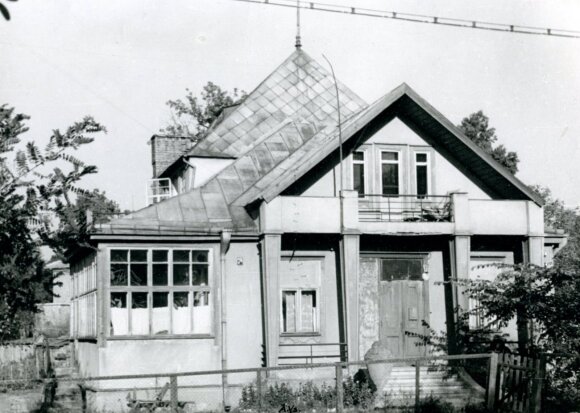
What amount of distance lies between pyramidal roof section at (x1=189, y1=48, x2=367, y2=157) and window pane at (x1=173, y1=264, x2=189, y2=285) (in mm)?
6068

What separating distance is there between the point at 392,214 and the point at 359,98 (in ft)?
23.4

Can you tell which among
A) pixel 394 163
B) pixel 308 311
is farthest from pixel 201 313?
pixel 394 163

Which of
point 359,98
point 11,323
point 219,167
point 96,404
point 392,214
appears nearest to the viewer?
point 11,323

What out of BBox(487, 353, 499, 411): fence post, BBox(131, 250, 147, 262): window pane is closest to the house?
BBox(131, 250, 147, 262): window pane

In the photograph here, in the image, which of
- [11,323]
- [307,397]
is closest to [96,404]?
[307,397]

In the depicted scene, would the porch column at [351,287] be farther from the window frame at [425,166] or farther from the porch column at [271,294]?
the window frame at [425,166]

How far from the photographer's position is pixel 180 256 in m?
19.7

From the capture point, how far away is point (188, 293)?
19.7 metres

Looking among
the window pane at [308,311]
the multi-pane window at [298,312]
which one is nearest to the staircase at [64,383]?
the multi-pane window at [298,312]

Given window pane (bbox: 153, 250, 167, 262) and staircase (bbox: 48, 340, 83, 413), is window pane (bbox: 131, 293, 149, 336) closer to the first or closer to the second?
window pane (bbox: 153, 250, 167, 262)

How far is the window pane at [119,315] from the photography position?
1903 centimetres

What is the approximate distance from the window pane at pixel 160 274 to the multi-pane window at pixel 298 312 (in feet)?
9.99

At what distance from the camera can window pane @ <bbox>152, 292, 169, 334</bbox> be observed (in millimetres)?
19344

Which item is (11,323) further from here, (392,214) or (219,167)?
(219,167)
